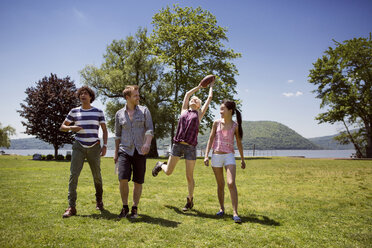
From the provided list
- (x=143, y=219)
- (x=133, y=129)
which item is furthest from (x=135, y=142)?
(x=143, y=219)

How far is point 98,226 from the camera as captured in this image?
14.4 ft

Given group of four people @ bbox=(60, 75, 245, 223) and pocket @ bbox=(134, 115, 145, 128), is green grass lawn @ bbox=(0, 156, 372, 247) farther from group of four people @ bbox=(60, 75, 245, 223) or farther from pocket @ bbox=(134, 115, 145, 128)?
pocket @ bbox=(134, 115, 145, 128)

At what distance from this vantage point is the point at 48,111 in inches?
1169

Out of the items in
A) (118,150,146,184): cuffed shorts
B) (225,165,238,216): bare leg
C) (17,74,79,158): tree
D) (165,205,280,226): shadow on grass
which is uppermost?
(17,74,79,158): tree

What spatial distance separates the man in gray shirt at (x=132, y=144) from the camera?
489 cm

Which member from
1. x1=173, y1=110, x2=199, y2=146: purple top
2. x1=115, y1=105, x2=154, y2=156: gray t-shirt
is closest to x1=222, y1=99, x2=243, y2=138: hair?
x1=173, y1=110, x2=199, y2=146: purple top

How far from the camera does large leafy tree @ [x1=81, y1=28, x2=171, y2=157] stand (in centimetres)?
3453

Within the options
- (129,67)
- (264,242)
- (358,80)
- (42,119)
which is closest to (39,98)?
(42,119)

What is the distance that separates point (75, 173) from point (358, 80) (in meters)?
40.2

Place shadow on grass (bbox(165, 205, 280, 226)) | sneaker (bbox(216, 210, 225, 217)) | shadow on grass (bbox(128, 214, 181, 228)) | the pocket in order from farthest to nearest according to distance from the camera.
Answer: sneaker (bbox(216, 210, 225, 217)) < the pocket < shadow on grass (bbox(165, 205, 280, 226)) < shadow on grass (bbox(128, 214, 181, 228))

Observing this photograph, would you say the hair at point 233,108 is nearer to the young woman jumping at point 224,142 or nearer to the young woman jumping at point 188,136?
the young woman jumping at point 224,142

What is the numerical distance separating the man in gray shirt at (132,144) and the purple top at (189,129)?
0.69 meters

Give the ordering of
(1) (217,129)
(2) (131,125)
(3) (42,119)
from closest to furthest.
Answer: (2) (131,125) < (1) (217,129) < (3) (42,119)

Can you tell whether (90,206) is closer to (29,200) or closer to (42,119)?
(29,200)
